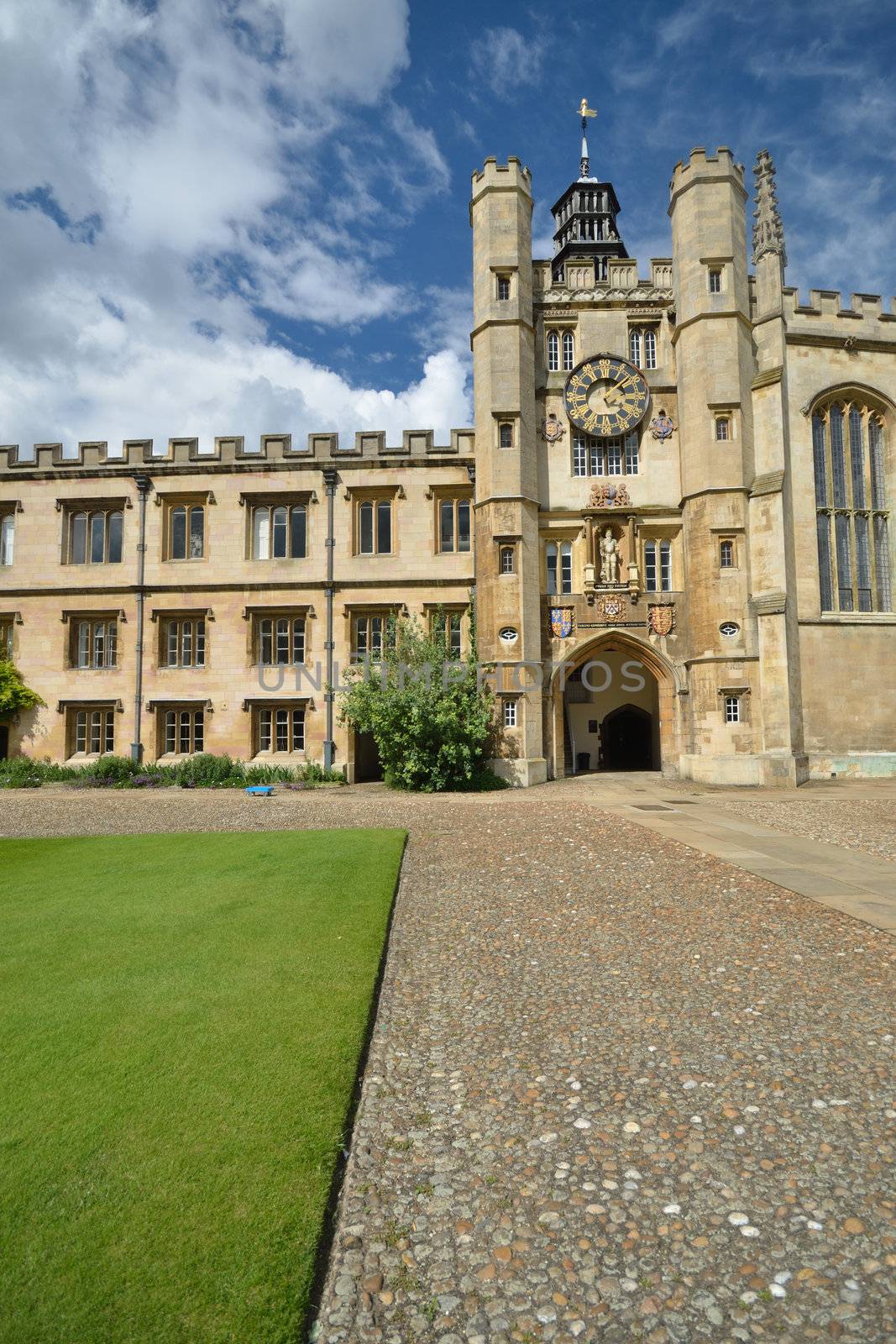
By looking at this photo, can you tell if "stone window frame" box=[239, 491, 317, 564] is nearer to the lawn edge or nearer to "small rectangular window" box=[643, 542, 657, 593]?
"small rectangular window" box=[643, 542, 657, 593]

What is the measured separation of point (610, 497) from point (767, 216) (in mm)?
9791

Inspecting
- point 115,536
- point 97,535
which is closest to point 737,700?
point 115,536

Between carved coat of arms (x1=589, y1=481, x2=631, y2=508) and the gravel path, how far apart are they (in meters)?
10.1

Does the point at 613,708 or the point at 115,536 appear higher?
the point at 115,536

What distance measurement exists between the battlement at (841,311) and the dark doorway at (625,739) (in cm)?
1464

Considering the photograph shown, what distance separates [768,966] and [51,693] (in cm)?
2412

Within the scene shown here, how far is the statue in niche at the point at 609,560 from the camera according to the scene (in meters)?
22.2

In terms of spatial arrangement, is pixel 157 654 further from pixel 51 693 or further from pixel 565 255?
pixel 565 255

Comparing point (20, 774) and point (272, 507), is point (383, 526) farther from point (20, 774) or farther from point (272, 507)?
point (20, 774)

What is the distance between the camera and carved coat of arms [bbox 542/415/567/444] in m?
22.7

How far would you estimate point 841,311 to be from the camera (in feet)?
75.1

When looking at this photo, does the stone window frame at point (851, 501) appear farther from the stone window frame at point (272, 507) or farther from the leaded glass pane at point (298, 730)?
the leaded glass pane at point (298, 730)

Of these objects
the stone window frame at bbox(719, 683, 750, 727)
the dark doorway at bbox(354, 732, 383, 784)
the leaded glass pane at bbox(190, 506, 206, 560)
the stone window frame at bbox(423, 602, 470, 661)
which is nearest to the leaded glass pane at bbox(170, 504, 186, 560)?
the leaded glass pane at bbox(190, 506, 206, 560)

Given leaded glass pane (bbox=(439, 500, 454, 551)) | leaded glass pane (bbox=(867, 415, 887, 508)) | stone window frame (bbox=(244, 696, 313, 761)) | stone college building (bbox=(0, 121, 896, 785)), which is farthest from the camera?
leaded glass pane (bbox=(439, 500, 454, 551))
